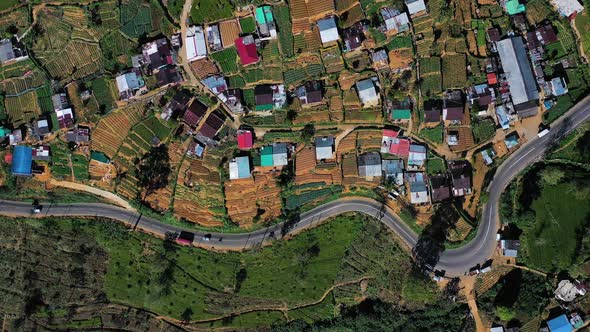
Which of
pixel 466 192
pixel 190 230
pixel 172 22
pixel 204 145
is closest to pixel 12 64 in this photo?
pixel 172 22

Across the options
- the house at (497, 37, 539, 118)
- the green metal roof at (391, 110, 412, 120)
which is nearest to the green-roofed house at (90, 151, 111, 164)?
the green metal roof at (391, 110, 412, 120)

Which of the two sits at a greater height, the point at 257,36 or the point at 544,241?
the point at 257,36

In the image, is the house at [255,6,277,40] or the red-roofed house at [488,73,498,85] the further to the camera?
the red-roofed house at [488,73,498,85]

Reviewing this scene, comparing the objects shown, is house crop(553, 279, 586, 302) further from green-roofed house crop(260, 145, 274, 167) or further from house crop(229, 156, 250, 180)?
house crop(229, 156, 250, 180)

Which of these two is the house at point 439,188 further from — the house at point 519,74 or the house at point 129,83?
the house at point 129,83

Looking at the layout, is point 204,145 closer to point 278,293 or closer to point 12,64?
point 278,293

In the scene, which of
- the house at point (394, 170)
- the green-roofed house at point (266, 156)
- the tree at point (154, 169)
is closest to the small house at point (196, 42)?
the tree at point (154, 169)
